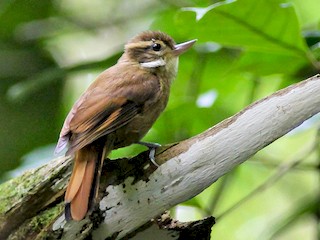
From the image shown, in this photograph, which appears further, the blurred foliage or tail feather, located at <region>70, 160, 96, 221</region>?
the blurred foliage

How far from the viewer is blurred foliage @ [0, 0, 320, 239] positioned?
6.63ft

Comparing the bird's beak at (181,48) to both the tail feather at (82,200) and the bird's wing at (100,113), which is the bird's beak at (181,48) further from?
the tail feather at (82,200)

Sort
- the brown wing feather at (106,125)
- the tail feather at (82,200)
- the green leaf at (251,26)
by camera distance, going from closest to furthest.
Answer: the tail feather at (82,200)
the brown wing feather at (106,125)
the green leaf at (251,26)

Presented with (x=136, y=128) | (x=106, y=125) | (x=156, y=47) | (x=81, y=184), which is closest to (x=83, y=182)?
Answer: (x=81, y=184)

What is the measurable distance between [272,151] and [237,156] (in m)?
1.24

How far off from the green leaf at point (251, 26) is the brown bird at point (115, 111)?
7.7 inches

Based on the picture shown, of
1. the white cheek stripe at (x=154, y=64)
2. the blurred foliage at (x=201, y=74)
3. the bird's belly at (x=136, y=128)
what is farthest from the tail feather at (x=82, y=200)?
the white cheek stripe at (x=154, y=64)

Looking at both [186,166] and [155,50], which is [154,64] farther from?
[186,166]

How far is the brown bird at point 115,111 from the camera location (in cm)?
171

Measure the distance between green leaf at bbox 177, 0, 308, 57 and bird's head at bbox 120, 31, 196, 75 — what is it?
0.73ft

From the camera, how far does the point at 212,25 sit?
200cm

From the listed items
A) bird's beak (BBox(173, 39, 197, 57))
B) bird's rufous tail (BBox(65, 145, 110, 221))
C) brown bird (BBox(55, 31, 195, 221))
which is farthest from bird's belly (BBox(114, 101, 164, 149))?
bird's beak (BBox(173, 39, 197, 57))

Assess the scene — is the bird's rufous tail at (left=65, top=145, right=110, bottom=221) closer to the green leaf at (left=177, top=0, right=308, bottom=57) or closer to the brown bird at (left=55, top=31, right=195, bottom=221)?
the brown bird at (left=55, top=31, right=195, bottom=221)

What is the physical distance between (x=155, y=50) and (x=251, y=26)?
38 cm
